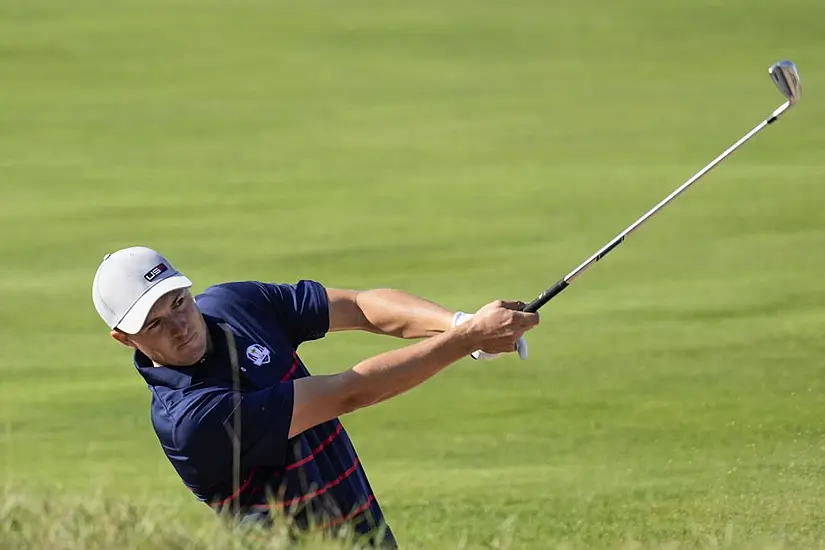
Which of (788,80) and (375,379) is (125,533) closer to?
(375,379)

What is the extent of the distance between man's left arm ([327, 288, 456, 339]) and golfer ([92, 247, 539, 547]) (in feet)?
0.75

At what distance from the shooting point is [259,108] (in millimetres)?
15438

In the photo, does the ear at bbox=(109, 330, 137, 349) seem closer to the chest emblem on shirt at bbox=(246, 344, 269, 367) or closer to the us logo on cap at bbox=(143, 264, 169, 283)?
the us logo on cap at bbox=(143, 264, 169, 283)

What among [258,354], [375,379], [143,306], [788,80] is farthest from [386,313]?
[788,80]

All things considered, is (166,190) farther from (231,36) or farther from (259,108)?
(231,36)

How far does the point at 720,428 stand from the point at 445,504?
1499 mm

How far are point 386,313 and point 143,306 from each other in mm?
975

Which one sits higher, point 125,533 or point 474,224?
point 474,224

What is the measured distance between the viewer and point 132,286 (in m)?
4.50

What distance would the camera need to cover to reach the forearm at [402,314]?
5027 mm

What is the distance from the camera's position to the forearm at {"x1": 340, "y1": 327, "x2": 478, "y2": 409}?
4.29 meters

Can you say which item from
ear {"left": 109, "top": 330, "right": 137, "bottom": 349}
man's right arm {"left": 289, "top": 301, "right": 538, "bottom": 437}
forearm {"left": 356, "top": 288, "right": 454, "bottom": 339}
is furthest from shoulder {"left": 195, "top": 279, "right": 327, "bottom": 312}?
man's right arm {"left": 289, "top": 301, "right": 538, "bottom": 437}

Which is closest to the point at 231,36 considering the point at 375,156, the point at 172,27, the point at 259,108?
the point at 172,27

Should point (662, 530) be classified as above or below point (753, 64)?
below
